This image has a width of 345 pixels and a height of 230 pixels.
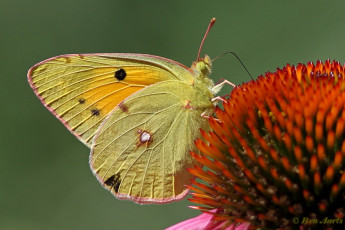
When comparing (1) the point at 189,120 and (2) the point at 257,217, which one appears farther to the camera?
(1) the point at 189,120

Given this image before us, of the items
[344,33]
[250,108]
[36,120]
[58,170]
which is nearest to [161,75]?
[250,108]

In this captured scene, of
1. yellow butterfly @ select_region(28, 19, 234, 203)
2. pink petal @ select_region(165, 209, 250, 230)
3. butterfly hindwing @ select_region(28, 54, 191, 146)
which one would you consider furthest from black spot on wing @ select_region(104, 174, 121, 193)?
pink petal @ select_region(165, 209, 250, 230)

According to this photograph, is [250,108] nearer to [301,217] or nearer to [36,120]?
[301,217]

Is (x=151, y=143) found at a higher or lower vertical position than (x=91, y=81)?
lower

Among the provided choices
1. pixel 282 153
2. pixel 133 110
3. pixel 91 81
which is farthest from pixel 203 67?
pixel 282 153

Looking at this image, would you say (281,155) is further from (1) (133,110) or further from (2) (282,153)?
(1) (133,110)

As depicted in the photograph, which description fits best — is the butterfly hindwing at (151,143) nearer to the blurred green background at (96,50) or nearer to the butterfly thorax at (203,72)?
the butterfly thorax at (203,72)
